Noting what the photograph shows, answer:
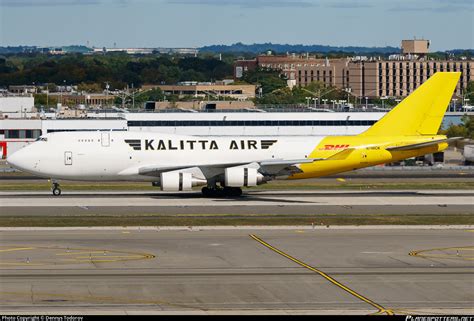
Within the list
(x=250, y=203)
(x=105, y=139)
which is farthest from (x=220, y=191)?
(x=105, y=139)

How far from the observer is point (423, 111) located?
72.0 metres

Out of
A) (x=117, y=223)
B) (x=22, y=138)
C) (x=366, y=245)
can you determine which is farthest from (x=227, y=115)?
(x=366, y=245)

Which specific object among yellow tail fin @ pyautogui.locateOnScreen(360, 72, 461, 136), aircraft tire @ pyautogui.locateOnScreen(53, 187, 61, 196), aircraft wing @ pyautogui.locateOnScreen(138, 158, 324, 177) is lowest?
aircraft tire @ pyautogui.locateOnScreen(53, 187, 61, 196)

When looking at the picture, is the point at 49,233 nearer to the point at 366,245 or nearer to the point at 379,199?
the point at 366,245

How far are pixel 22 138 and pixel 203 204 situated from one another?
172 feet

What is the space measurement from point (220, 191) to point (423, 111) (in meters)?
14.2

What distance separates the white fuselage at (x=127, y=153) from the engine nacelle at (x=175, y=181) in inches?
59.8

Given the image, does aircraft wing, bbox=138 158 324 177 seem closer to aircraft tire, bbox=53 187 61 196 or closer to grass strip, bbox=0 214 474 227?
aircraft tire, bbox=53 187 61 196

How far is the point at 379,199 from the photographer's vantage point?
69438mm

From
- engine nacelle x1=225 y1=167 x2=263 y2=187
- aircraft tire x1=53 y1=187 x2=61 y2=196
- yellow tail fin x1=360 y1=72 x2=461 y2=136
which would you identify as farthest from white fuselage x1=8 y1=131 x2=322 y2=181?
yellow tail fin x1=360 y1=72 x2=461 y2=136

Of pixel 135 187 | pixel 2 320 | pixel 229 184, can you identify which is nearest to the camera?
pixel 2 320

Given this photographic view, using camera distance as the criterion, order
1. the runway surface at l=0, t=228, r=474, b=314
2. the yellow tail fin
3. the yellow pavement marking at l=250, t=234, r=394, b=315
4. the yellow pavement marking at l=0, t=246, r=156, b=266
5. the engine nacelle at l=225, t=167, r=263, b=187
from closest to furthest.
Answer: the yellow pavement marking at l=250, t=234, r=394, b=315 → the runway surface at l=0, t=228, r=474, b=314 → the yellow pavement marking at l=0, t=246, r=156, b=266 → the engine nacelle at l=225, t=167, r=263, b=187 → the yellow tail fin

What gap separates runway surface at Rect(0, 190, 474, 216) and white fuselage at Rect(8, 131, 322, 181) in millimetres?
1721

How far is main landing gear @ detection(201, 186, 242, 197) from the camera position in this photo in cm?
7106
